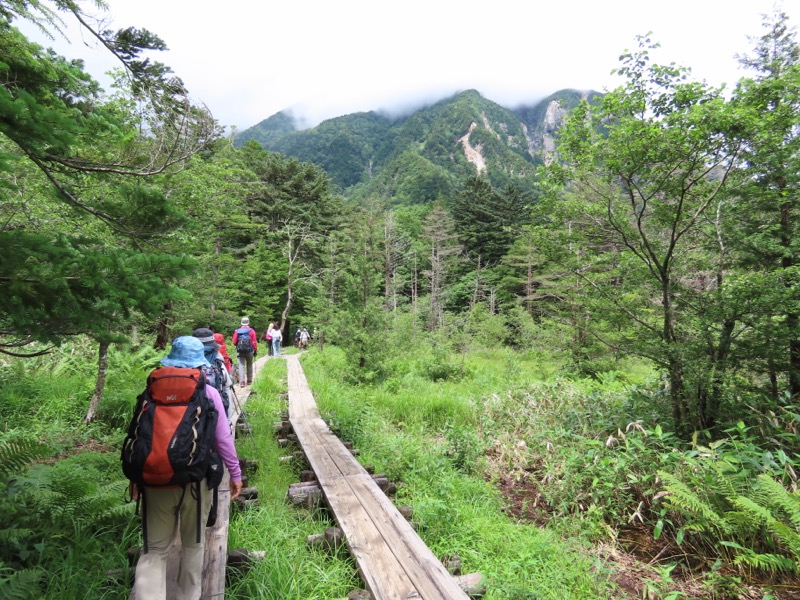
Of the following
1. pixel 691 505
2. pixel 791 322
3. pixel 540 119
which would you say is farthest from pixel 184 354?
pixel 540 119

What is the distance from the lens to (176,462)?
244 cm

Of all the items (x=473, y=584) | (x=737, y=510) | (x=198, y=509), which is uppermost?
(x=198, y=509)

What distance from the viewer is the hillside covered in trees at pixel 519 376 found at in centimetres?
290

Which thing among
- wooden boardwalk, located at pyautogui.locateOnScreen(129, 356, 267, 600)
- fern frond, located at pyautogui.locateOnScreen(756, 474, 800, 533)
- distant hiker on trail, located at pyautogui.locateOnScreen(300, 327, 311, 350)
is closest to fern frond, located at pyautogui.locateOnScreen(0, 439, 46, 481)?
wooden boardwalk, located at pyautogui.locateOnScreen(129, 356, 267, 600)

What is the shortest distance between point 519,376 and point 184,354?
1072cm

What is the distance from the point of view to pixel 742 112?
4.85m

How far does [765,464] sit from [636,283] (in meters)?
3.17

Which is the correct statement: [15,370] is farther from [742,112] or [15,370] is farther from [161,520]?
[742,112]

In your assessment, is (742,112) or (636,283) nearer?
(742,112)

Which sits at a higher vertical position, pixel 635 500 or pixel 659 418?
pixel 659 418

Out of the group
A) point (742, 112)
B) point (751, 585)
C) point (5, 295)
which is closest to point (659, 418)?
point (751, 585)

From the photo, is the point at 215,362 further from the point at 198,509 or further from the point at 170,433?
the point at 170,433

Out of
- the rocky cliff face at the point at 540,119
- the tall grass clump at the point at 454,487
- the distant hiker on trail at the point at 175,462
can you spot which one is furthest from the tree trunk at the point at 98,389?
the rocky cliff face at the point at 540,119

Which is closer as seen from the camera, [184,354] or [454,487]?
[184,354]
